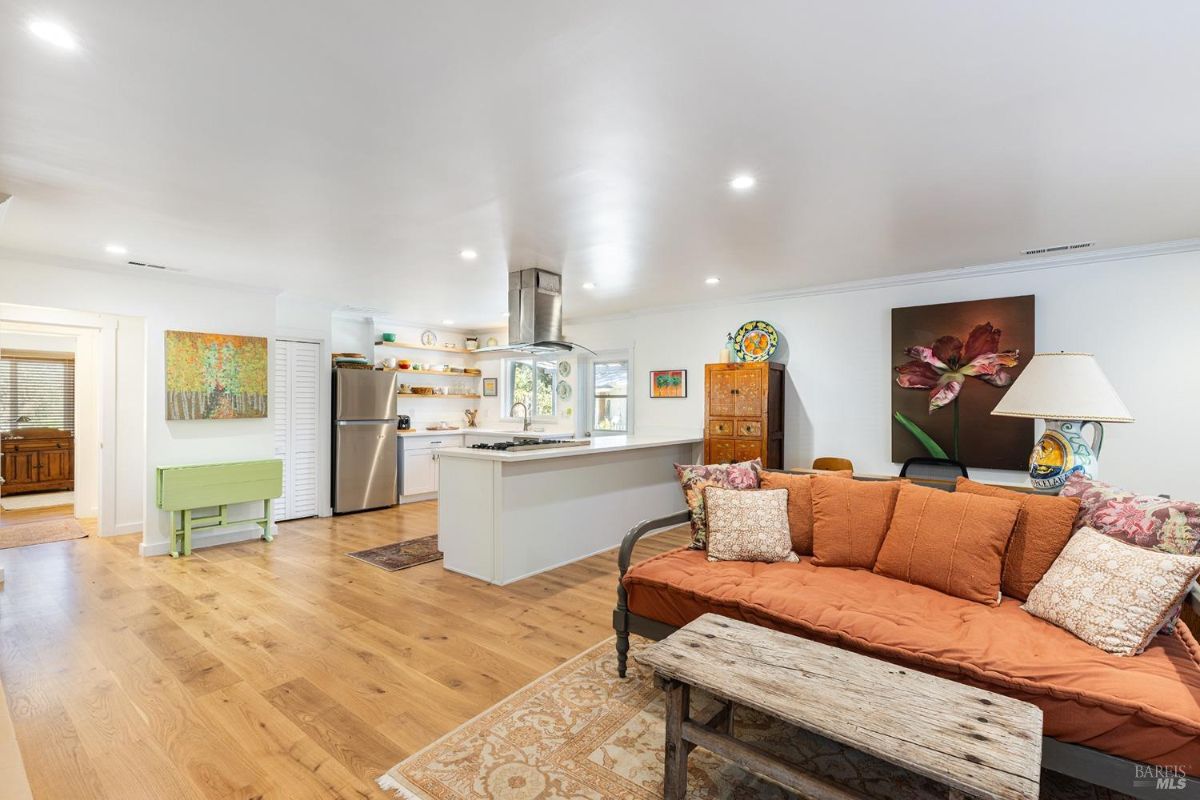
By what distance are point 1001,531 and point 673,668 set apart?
61.0 inches

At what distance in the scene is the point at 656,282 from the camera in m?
4.92

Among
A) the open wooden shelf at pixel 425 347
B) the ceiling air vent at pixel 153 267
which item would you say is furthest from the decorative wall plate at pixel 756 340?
the ceiling air vent at pixel 153 267

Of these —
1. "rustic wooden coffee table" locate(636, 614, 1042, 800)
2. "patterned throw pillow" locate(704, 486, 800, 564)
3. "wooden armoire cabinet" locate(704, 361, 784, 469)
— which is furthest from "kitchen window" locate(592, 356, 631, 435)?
"rustic wooden coffee table" locate(636, 614, 1042, 800)

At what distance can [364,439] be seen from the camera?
20.3ft

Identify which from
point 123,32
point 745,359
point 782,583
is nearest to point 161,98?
point 123,32

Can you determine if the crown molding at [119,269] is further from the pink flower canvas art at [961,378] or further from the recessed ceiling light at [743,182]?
the pink flower canvas art at [961,378]

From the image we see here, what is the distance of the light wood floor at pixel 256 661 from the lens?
73.9 inches

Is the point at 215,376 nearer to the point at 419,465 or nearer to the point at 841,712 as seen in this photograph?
the point at 419,465

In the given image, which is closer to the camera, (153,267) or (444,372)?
(153,267)

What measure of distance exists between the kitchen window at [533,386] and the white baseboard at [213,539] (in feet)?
11.6

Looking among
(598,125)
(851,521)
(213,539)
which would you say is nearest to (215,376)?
(213,539)

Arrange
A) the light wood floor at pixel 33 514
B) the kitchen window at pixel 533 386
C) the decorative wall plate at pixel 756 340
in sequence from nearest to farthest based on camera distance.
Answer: the decorative wall plate at pixel 756 340, the light wood floor at pixel 33 514, the kitchen window at pixel 533 386

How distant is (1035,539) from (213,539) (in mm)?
5999

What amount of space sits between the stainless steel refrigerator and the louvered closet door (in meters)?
0.24
